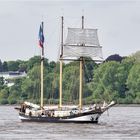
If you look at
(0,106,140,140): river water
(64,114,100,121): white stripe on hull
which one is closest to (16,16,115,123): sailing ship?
(64,114,100,121): white stripe on hull

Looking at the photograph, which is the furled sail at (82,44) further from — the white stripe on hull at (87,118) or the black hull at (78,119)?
the white stripe on hull at (87,118)

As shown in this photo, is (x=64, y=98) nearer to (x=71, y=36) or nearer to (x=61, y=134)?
(x=71, y=36)

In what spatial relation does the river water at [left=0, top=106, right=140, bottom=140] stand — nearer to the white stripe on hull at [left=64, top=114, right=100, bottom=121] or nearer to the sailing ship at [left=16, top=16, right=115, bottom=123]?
the white stripe on hull at [left=64, top=114, right=100, bottom=121]

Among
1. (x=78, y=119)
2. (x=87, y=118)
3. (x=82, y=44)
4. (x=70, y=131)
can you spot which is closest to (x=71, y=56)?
(x=82, y=44)

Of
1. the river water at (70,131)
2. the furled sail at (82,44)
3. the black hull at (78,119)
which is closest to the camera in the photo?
the river water at (70,131)

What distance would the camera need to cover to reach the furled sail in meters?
137

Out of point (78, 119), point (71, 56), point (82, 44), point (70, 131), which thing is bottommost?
point (70, 131)

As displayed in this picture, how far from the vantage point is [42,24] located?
14112cm

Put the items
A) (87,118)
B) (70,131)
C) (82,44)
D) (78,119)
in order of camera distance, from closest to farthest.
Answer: (70,131) → (87,118) → (78,119) → (82,44)

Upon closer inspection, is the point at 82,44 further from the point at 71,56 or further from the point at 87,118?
the point at 87,118

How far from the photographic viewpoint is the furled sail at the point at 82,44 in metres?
137

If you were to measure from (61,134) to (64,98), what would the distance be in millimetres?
89757

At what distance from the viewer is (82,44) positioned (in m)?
138

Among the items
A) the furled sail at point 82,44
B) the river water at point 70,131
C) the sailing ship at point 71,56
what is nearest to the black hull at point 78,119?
→ the sailing ship at point 71,56
